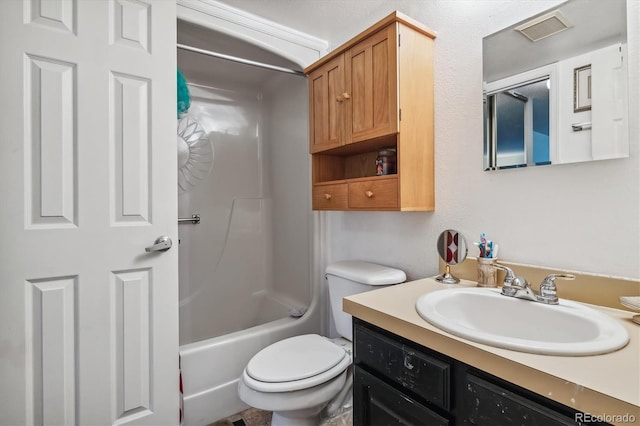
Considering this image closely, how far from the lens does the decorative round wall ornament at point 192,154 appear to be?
7.54 ft

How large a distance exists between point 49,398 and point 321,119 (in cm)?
161

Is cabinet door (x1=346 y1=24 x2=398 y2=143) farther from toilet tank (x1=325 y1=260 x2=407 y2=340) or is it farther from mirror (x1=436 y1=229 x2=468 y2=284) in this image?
toilet tank (x1=325 y1=260 x2=407 y2=340)

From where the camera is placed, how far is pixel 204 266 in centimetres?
238

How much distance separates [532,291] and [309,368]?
87cm

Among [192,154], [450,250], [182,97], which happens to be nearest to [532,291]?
[450,250]

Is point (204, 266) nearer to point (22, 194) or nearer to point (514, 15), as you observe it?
point (22, 194)

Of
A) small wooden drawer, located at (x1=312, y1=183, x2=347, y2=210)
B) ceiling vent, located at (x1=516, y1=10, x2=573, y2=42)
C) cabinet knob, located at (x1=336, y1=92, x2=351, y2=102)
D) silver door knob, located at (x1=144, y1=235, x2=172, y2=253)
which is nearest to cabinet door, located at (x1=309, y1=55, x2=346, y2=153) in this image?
cabinet knob, located at (x1=336, y1=92, x2=351, y2=102)

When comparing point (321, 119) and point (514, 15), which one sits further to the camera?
point (321, 119)

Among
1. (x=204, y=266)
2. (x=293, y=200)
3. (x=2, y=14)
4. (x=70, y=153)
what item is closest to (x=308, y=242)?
(x=293, y=200)

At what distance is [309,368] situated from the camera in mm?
1270

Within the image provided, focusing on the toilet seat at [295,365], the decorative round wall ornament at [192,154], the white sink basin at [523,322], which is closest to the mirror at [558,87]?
the white sink basin at [523,322]

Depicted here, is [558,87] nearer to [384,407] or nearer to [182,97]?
[384,407]

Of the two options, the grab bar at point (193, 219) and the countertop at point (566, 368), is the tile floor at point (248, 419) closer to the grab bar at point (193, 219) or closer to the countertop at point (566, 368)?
the countertop at point (566, 368)

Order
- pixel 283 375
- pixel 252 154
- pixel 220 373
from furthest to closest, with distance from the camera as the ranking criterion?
pixel 252 154, pixel 220 373, pixel 283 375
